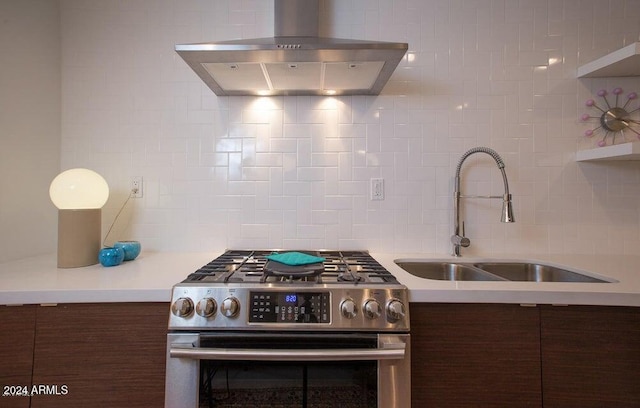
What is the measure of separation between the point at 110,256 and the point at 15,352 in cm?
40

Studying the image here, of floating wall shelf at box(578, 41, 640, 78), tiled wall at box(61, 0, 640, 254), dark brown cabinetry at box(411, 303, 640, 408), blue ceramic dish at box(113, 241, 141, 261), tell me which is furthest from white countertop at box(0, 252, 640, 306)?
floating wall shelf at box(578, 41, 640, 78)

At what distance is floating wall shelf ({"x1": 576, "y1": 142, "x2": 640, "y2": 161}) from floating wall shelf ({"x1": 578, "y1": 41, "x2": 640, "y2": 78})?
0.39 m

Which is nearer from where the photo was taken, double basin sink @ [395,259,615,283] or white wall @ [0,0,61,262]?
white wall @ [0,0,61,262]

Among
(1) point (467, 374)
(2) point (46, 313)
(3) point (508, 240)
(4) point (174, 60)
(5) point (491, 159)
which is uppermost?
(4) point (174, 60)

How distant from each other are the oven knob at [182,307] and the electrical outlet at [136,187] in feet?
3.06

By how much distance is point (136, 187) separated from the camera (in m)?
1.59

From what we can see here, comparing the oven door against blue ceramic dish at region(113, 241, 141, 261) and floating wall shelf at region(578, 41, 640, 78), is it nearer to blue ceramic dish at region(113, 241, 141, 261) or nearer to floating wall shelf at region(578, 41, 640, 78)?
blue ceramic dish at region(113, 241, 141, 261)

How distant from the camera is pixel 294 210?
62.9 inches

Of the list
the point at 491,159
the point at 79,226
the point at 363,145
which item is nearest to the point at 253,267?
the point at 79,226

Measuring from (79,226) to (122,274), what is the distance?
34 centimetres

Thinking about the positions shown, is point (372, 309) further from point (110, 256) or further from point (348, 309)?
point (110, 256)

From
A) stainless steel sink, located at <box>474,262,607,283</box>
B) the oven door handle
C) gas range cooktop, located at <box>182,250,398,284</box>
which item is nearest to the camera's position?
the oven door handle

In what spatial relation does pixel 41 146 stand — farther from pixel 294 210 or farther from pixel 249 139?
pixel 294 210

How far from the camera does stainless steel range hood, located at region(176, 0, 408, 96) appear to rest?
42.7 inches
